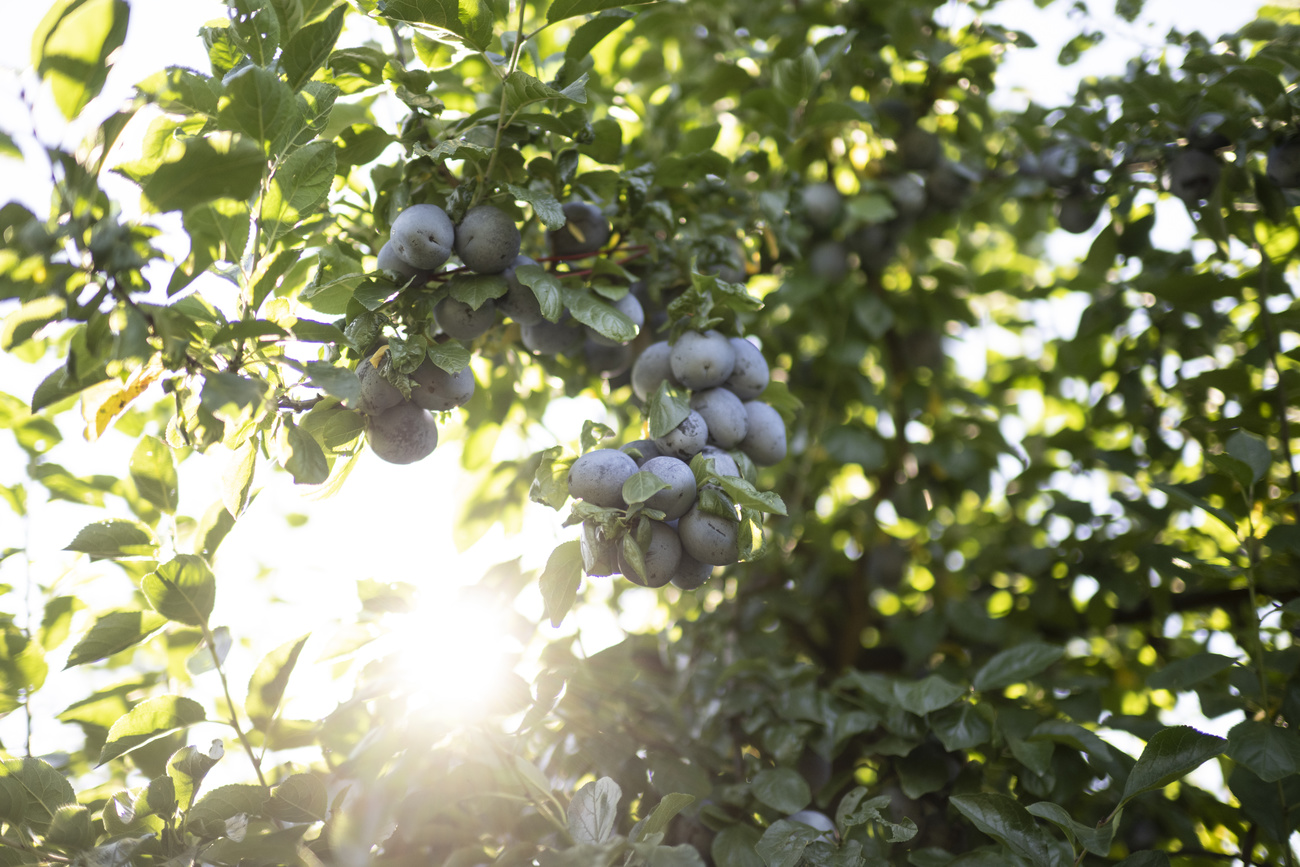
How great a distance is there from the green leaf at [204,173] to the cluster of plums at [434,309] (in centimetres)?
22

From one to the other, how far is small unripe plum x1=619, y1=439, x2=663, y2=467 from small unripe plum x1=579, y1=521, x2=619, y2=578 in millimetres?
121

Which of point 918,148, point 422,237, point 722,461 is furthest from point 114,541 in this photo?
point 918,148

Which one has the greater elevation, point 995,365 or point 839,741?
point 839,741

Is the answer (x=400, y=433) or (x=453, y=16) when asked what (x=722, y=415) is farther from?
(x=453, y=16)

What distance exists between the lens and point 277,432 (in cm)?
97

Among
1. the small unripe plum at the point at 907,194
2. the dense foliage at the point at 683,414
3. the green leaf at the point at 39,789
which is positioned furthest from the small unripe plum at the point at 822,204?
the green leaf at the point at 39,789

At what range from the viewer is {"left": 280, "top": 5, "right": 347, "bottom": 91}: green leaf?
0.97 metres

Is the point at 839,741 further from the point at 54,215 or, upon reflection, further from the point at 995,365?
the point at 995,365

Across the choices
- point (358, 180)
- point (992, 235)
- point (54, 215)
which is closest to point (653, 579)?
point (54, 215)

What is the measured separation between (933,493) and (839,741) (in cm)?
100

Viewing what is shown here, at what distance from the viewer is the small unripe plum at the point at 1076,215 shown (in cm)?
173

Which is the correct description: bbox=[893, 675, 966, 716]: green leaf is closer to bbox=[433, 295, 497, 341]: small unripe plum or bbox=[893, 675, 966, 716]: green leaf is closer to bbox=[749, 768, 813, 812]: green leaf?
bbox=[749, 768, 813, 812]: green leaf

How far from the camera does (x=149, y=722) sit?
1.05 m

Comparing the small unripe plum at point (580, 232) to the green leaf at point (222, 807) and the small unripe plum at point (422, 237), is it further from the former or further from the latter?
the green leaf at point (222, 807)
